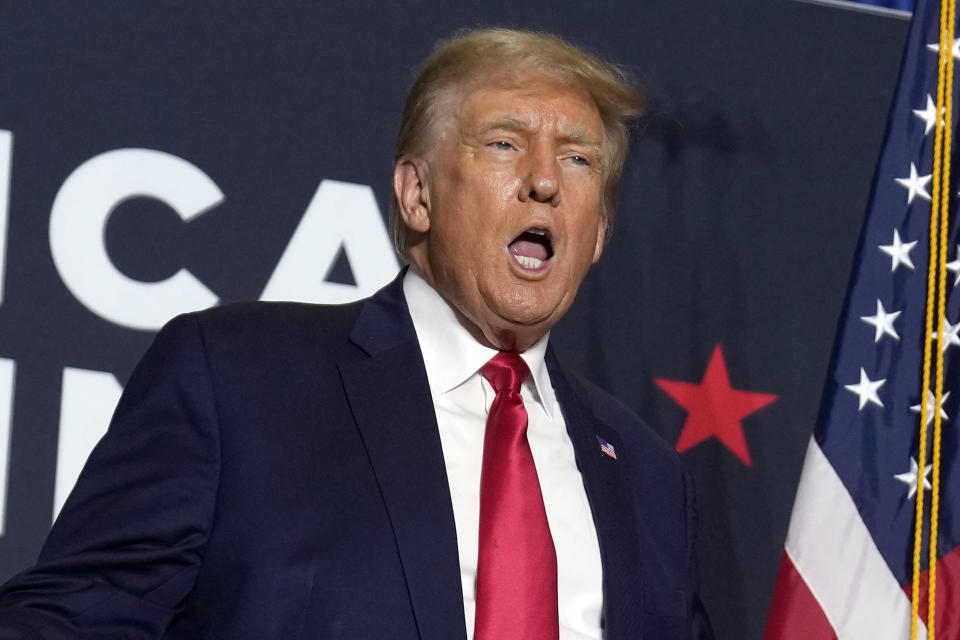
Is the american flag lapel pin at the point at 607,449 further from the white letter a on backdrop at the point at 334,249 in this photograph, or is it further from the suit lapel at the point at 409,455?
the white letter a on backdrop at the point at 334,249

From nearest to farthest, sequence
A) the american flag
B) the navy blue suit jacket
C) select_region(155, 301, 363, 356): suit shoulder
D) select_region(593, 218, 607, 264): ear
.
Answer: the navy blue suit jacket → select_region(155, 301, 363, 356): suit shoulder → select_region(593, 218, 607, 264): ear → the american flag

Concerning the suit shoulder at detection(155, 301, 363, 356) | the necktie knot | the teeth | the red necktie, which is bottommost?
the red necktie

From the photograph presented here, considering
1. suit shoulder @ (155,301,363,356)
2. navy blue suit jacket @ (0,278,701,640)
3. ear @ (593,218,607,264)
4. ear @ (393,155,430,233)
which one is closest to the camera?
navy blue suit jacket @ (0,278,701,640)

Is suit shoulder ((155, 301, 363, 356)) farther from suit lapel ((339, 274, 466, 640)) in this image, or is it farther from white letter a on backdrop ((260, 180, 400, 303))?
white letter a on backdrop ((260, 180, 400, 303))

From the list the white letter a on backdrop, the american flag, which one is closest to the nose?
the american flag

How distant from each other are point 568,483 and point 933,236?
72 cm

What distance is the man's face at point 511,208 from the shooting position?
5.46ft

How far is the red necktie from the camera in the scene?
1.47 m

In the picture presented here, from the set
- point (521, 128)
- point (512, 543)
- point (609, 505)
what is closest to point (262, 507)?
point (512, 543)

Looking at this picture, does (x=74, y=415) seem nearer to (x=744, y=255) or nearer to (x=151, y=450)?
(x=151, y=450)

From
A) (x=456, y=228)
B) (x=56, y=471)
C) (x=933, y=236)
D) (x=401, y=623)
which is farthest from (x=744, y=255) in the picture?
(x=401, y=623)

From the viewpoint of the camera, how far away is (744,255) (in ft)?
8.89

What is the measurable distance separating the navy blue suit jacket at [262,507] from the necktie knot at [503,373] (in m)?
0.11

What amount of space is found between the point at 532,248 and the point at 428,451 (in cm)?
34
